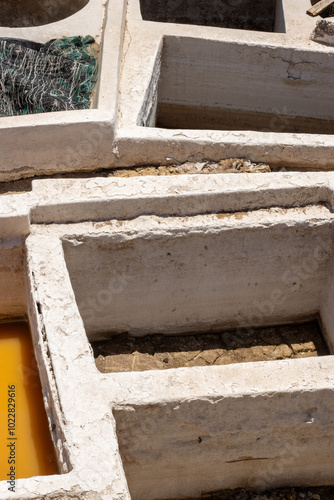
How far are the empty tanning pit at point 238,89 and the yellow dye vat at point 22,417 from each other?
2.48 meters

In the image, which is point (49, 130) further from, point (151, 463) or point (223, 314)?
point (151, 463)

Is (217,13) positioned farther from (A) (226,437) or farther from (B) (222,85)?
(A) (226,437)

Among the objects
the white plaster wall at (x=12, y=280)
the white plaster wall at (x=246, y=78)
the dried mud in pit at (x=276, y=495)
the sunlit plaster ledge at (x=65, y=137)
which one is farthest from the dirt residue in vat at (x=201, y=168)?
the dried mud in pit at (x=276, y=495)

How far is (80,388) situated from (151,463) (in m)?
0.77

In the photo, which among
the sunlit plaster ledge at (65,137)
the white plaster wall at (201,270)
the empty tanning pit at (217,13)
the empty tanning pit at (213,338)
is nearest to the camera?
the empty tanning pit at (213,338)

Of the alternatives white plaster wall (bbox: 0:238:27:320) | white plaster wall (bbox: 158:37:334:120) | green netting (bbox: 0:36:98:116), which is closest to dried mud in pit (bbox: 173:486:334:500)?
white plaster wall (bbox: 0:238:27:320)

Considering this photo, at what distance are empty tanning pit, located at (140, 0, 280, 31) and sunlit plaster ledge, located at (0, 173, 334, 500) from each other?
3731mm

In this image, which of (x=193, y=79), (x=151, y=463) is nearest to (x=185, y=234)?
(x=151, y=463)

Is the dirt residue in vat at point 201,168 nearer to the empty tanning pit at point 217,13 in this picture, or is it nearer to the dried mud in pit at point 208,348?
the dried mud in pit at point 208,348

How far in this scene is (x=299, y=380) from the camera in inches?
152

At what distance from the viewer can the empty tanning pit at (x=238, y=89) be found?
642 cm

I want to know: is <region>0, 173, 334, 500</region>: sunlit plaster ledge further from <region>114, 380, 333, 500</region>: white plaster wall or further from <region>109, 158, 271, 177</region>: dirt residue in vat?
<region>109, 158, 271, 177</region>: dirt residue in vat

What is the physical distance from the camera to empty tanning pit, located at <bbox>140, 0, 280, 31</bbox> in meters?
7.90

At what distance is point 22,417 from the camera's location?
172 inches
